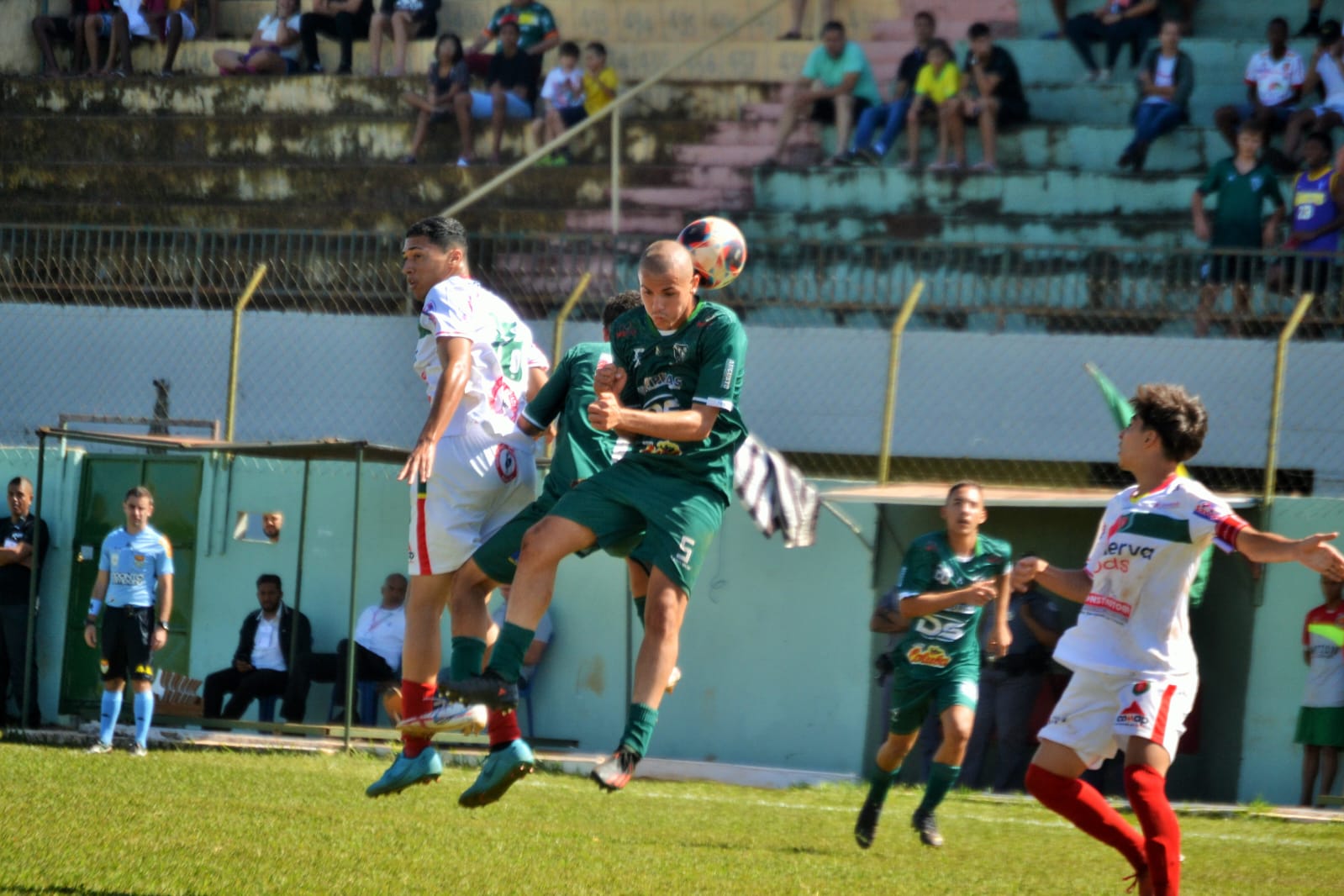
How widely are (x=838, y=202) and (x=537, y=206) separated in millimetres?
3228

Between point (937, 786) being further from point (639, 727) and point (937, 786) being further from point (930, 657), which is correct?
point (639, 727)

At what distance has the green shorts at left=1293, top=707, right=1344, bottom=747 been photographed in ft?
36.7

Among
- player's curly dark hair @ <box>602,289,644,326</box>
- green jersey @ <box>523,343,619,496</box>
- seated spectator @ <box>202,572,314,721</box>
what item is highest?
player's curly dark hair @ <box>602,289,644,326</box>

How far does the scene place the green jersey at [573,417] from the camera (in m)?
6.90

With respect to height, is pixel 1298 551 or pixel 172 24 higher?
pixel 172 24

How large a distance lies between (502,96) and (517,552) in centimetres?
1292

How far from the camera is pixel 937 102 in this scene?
1734 centimetres

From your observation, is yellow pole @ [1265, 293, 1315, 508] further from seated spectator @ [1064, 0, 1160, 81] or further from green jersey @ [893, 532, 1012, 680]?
seated spectator @ [1064, 0, 1160, 81]

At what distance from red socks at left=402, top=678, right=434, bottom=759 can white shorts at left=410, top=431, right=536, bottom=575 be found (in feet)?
1.54

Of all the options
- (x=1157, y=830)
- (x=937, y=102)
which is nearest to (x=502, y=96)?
(x=937, y=102)

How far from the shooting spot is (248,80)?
65.9 ft

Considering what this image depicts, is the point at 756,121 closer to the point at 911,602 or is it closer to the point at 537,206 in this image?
the point at 537,206

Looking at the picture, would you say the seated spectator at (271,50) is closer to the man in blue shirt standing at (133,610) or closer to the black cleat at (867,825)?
the man in blue shirt standing at (133,610)

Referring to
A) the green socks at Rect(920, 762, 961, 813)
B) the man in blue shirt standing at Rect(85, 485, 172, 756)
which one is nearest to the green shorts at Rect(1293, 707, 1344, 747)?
the green socks at Rect(920, 762, 961, 813)
